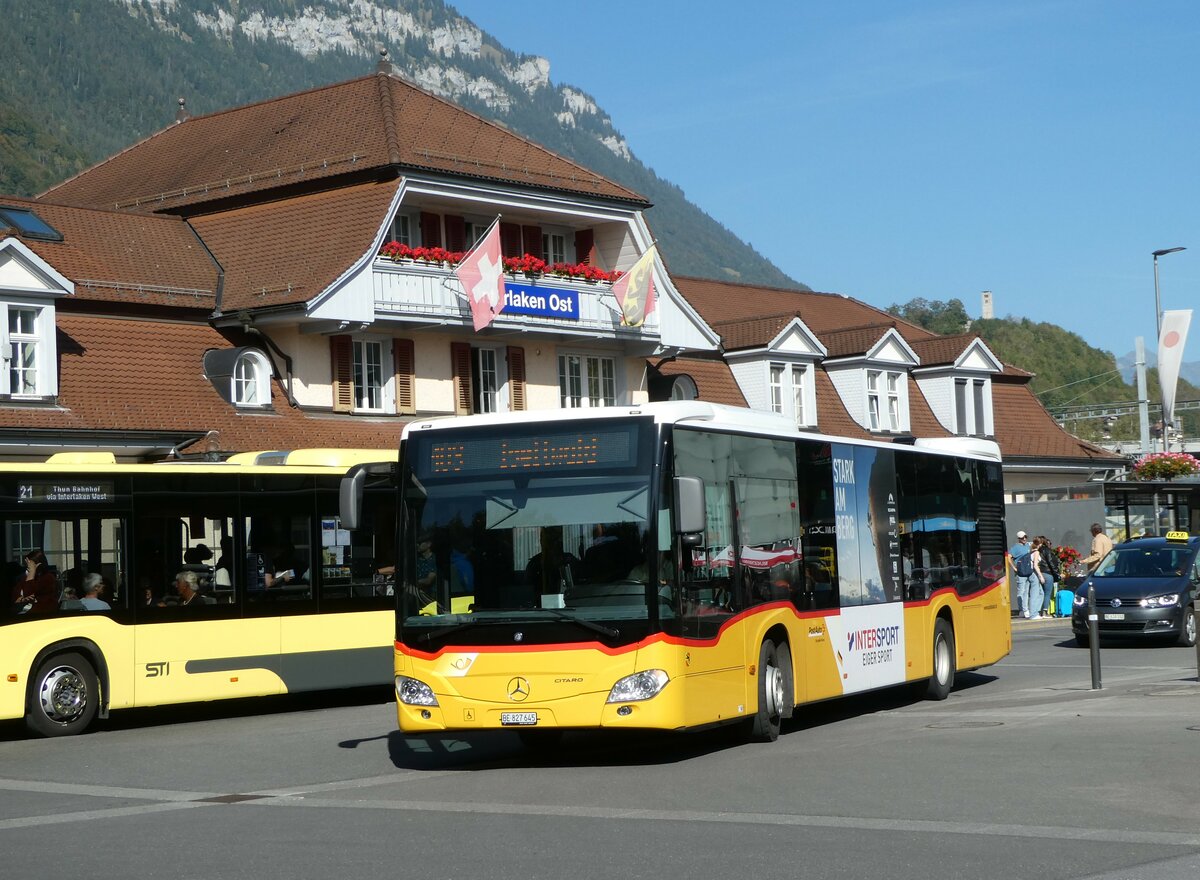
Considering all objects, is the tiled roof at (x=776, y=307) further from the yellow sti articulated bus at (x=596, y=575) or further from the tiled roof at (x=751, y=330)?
the yellow sti articulated bus at (x=596, y=575)

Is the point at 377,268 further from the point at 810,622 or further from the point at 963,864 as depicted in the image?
the point at 963,864

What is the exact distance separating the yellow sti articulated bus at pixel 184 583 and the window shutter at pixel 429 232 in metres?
15.8

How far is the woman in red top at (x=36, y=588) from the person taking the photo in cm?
1820

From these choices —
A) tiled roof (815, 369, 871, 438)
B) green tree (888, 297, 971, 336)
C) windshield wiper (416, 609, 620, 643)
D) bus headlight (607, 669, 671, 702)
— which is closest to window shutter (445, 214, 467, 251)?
tiled roof (815, 369, 871, 438)

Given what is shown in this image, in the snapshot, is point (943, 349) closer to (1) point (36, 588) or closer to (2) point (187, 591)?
(2) point (187, 591)

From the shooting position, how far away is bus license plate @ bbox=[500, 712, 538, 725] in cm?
1382

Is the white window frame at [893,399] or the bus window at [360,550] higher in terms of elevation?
the white window frame at [893,399]

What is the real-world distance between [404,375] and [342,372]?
157 centimetres

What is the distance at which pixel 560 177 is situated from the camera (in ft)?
130

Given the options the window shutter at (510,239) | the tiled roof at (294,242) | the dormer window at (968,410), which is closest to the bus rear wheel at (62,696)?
the tiled roof at (294,242)

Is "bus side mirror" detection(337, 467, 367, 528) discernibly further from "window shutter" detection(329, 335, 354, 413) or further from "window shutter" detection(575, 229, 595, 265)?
"window shutter" detection(575, 229, 595, 265)

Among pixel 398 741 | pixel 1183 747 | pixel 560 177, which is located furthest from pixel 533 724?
pixel 560 177

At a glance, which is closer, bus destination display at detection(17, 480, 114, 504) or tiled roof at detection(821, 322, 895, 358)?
bus destination display at detection(17, 480, 114, 504)

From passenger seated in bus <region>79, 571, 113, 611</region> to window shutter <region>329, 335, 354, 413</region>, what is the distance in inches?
654
